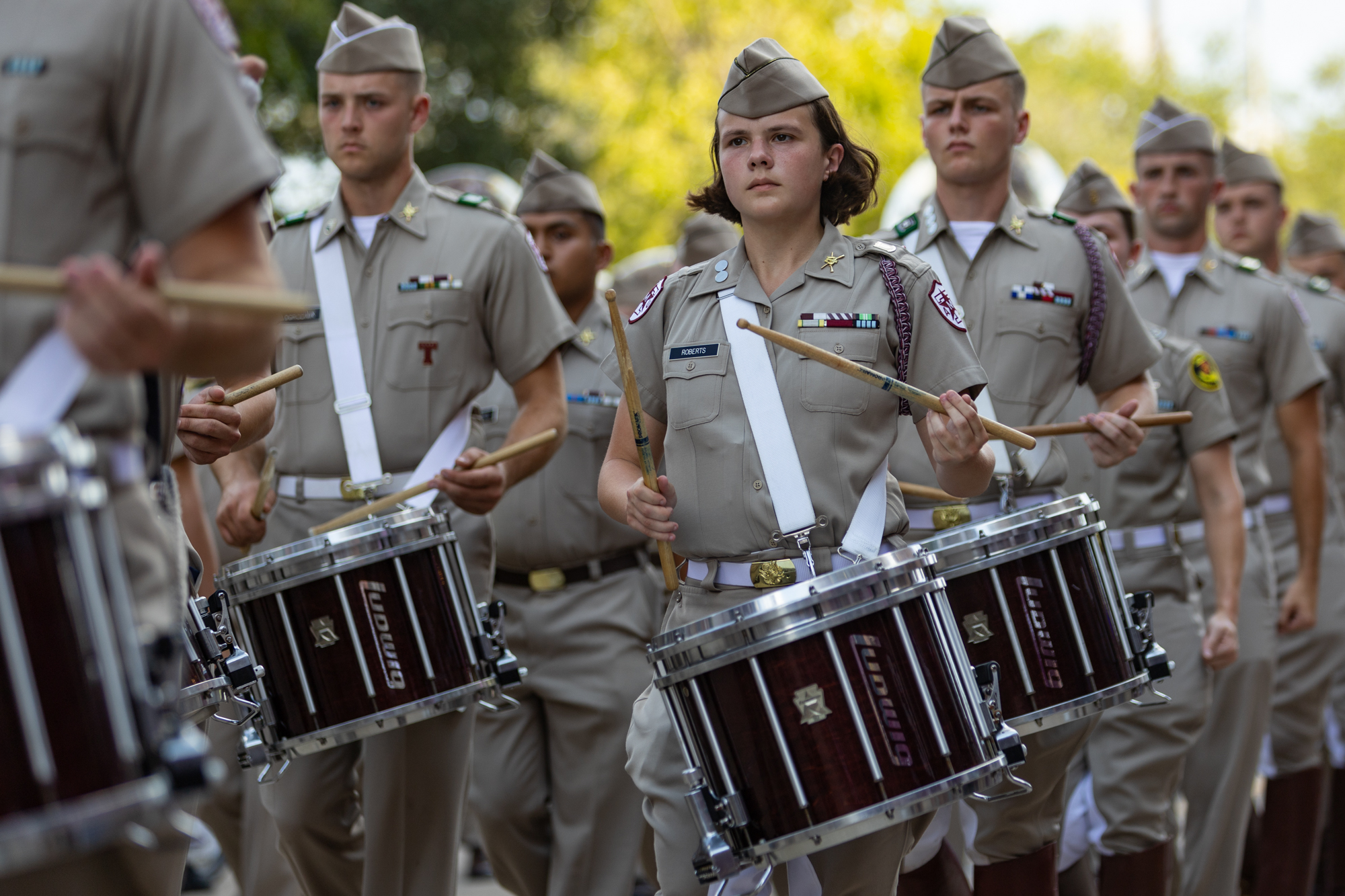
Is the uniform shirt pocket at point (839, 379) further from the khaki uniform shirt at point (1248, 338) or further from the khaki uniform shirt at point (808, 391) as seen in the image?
the khaki uniform shirt at point (1248, 338)

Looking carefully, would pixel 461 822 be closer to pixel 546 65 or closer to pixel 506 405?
pixel 506 405

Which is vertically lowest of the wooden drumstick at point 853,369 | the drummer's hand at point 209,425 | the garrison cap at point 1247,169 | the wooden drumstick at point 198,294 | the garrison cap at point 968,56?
the wooden drumstick at point 853,369

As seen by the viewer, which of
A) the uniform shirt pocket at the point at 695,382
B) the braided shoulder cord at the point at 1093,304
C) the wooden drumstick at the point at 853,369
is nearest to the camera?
the wooden drumstick at the point at 853,369

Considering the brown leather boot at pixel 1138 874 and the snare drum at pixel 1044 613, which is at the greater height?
the snare drum at pixel 1044 613

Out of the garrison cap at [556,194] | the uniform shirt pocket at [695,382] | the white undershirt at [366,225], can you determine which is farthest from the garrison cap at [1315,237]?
the uniform shirt pocket at [695,382]

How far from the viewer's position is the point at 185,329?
7.54ft

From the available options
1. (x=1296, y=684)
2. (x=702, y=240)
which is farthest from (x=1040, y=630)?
(x=702, y=240)

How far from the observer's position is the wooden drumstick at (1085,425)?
4.65 m

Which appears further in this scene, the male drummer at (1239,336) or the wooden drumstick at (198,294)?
the male drummer at (1239,336)

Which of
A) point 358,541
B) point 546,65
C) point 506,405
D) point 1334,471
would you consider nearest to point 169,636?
point 358,541

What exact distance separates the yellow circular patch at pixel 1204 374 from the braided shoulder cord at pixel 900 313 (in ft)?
7.92

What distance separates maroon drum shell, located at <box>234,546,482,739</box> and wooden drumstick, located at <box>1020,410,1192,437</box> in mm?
1794

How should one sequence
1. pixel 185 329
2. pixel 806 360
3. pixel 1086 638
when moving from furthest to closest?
pixel 1086 638, pixel 806 360, pixel 185 329

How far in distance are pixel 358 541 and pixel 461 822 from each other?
1130mm
